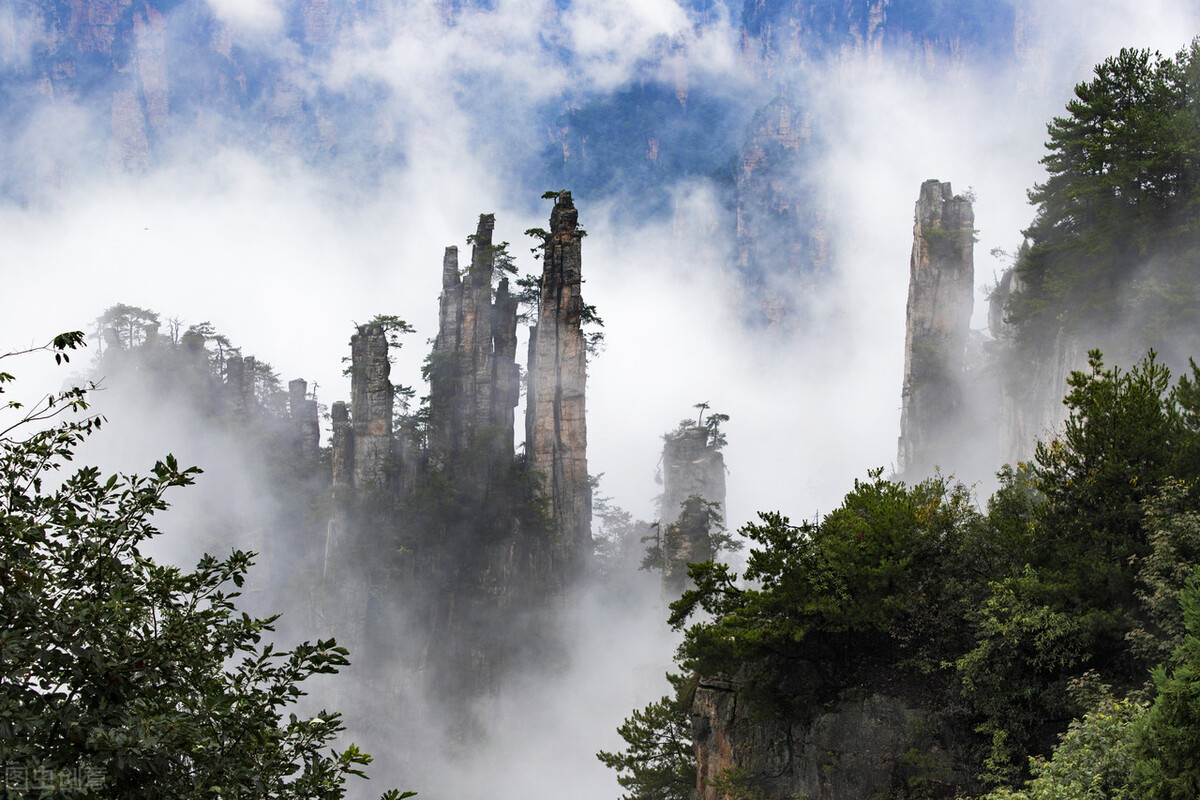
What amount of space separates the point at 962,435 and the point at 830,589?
42.2 meters

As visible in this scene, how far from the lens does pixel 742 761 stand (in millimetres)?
21422

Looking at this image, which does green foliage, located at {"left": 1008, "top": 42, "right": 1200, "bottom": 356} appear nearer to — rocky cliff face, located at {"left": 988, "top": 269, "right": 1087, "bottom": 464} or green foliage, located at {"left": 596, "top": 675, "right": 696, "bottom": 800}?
rocky cliff face, located at {"left": 988, "top": 269, "right": 1087, "bottom": 464}

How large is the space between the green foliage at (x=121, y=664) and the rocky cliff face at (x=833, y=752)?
14.5m

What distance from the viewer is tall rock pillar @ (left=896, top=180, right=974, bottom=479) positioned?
58969 millimetres

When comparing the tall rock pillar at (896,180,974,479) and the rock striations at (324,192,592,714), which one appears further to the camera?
the tall rock pillar at (896,180,974,479)

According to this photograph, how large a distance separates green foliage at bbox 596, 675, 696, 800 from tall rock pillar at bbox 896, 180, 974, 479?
37.4m

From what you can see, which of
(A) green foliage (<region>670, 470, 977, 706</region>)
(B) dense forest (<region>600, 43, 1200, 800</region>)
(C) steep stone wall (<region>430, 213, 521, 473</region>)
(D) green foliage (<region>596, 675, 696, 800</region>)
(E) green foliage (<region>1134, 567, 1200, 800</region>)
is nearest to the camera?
(E) green foliage (<region>1134, 567, 1200, 800</region>)

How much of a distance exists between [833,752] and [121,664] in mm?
17070

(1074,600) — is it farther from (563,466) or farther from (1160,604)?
(563,466)

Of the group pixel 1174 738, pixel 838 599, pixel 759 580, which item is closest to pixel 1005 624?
pixel 838 599

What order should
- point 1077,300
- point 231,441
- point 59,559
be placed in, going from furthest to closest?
point 231,441 → point 1077,300 → point 59,559

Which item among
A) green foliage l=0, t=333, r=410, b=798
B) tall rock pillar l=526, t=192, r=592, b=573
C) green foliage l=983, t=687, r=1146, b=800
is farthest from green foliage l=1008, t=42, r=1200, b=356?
green foliage l=0, t=333, r=410, b=798

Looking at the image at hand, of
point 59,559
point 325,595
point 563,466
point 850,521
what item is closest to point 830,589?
point 850,521

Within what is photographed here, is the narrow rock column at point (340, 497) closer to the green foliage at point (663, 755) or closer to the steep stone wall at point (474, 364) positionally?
the steep stone wall at point (474, 364)
